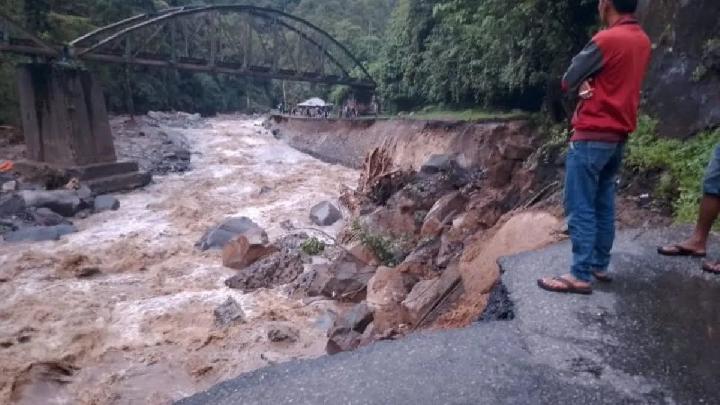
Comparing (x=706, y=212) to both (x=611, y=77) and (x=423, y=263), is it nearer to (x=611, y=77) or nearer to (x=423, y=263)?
(x=611, y=77)

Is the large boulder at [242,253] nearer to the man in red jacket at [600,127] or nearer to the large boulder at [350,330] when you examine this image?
the large boulder at [350,330]

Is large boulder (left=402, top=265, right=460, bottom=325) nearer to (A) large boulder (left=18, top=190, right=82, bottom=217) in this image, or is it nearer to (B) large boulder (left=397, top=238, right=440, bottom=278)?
(B) large boulder (left=397, top=238, right=440, bottom=278)

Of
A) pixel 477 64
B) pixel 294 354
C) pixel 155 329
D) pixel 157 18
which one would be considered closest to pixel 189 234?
pixel 155 329

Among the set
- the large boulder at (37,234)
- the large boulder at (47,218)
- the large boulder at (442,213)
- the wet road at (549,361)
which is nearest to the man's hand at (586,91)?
the wet road at (549,361)

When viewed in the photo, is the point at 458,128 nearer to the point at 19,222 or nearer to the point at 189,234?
the point at 189,234

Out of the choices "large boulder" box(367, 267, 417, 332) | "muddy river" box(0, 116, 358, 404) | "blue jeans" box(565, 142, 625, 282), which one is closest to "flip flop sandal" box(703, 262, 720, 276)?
"blue jeans" box(565, 142, 625, 282)

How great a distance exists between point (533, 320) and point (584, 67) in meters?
1.69

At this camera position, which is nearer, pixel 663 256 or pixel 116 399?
pixel 663 256

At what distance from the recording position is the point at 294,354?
7141 millimetres

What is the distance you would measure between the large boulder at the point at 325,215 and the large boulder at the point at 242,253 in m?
3.35

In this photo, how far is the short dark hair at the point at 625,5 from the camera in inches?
140

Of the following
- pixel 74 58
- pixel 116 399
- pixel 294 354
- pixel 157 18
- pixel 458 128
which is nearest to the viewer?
pixel 116 399

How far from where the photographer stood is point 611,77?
11.7 ft

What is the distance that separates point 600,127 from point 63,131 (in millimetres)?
19086
